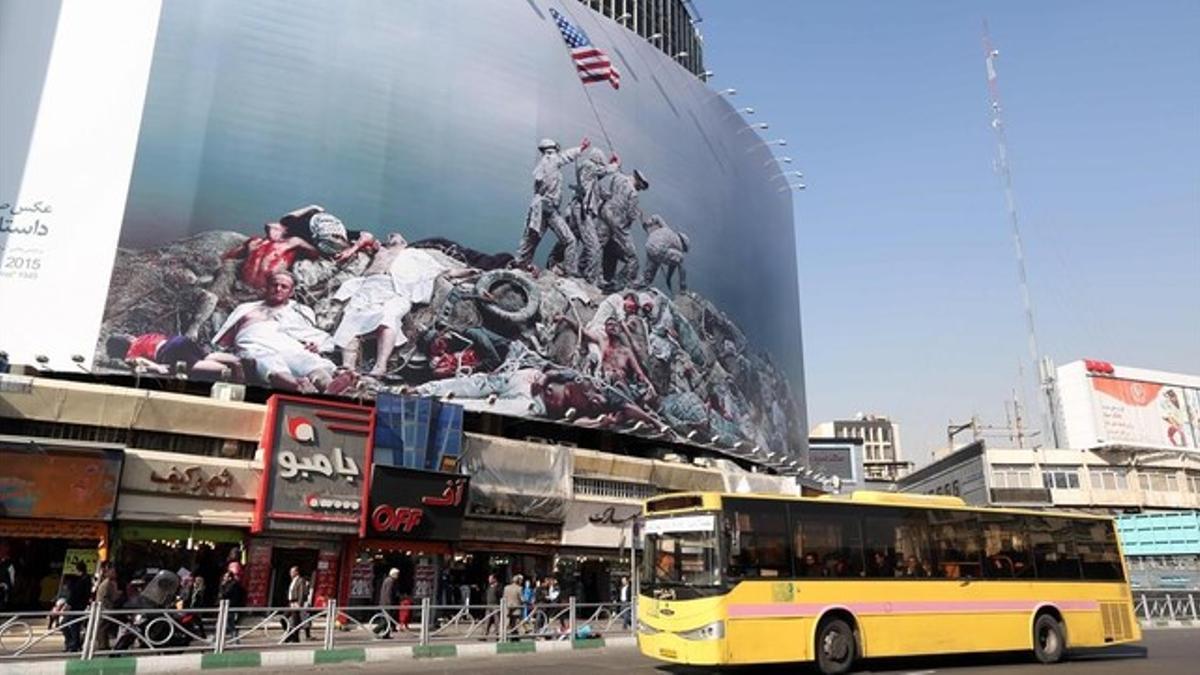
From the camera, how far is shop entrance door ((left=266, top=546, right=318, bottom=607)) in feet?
79.7

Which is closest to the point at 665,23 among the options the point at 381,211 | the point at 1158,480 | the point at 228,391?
the point at 381,211

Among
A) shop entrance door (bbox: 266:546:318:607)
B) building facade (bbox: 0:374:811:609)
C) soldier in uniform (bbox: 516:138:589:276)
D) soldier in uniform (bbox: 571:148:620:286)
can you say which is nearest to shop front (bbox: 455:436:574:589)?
building facade (bbox: 0:374:811:609)

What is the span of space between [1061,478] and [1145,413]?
28.2 feet

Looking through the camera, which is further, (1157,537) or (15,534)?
(1157,537)

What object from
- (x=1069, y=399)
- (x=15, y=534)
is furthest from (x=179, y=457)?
(x=1069, y=399)

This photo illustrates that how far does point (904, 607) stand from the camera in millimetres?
13273

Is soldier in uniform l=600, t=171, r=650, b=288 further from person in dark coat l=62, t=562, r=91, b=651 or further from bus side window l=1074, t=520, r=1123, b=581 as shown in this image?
bus side window l=1074, t=520, r=1123, b=581

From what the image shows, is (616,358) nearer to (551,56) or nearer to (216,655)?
(551,56)

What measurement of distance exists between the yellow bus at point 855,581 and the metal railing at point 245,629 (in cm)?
621

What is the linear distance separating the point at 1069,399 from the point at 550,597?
5733cm

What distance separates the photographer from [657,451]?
3862cm

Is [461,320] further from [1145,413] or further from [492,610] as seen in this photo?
[1145,413]

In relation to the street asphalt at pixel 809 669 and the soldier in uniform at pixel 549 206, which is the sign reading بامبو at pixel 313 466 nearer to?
the street asphalt at pixel 809 669

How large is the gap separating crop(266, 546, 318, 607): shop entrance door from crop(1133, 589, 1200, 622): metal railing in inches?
1131
